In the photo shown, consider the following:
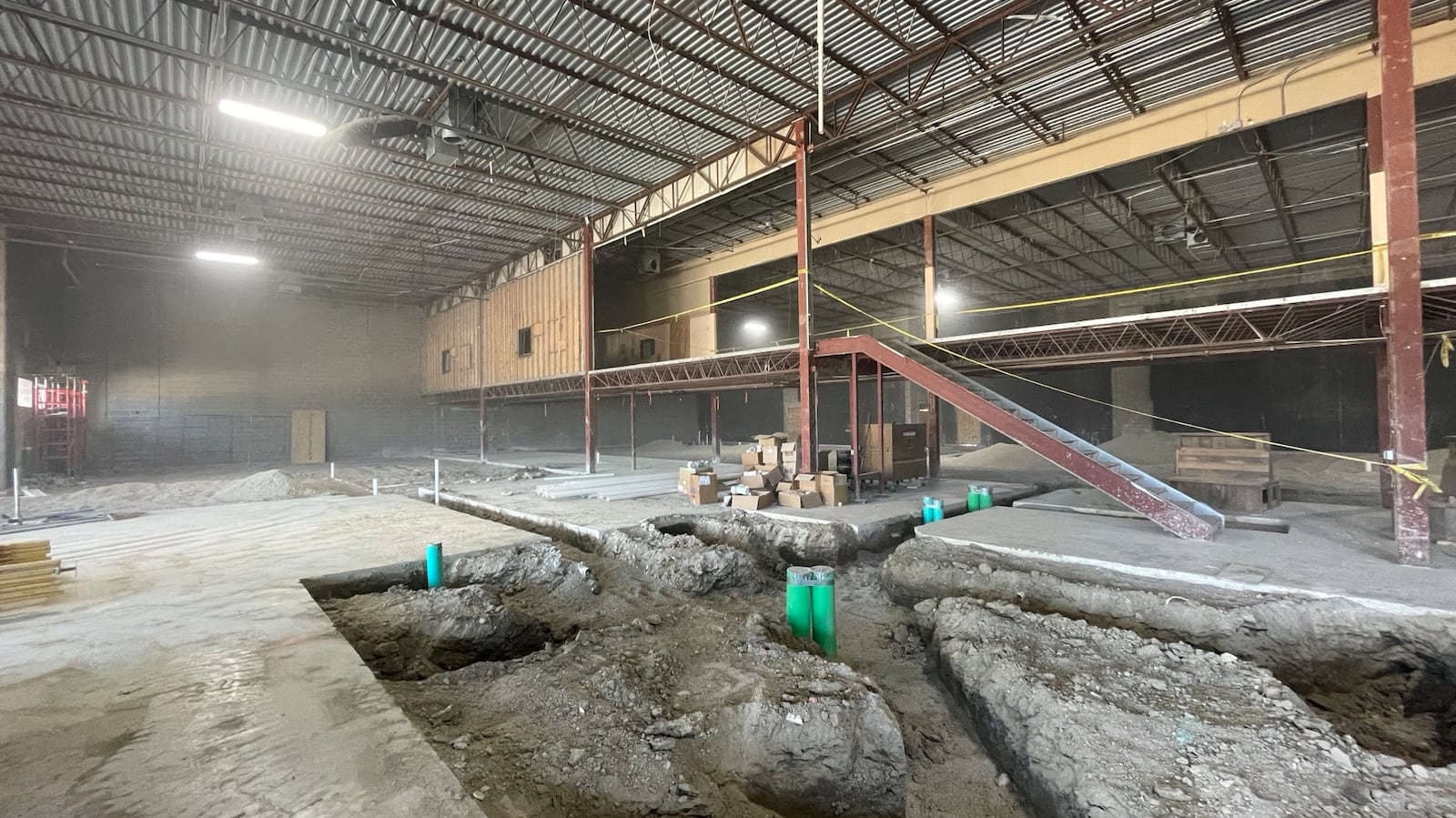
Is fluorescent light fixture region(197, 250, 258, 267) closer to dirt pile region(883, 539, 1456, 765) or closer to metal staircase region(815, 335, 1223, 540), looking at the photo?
metal staircase region(815, 335, 1223, 540)

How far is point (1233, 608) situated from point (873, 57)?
8924 mm

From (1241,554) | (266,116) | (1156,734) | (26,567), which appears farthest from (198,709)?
(1241,554)

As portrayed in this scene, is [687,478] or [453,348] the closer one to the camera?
[687,478]

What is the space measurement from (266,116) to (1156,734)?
11906 millimetres

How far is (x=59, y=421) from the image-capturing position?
17797 mm

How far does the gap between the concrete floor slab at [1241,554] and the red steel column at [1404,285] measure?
52cm

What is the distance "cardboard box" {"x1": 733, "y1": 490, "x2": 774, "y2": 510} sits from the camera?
9906 mm

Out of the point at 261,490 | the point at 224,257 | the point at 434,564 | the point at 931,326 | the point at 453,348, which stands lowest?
the point at 434,564

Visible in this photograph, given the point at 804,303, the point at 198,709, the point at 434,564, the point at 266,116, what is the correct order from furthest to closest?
1. the point at 804,303
2. the point at 266,116
3. the point at 434,564
4. the point at 198,709

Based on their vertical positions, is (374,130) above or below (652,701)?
above

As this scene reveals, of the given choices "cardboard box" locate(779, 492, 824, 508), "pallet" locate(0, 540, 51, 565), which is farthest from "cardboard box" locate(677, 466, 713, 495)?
"pallet" locate(0, 540, 51, 565)

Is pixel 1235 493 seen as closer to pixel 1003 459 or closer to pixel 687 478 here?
pixel 1003 459

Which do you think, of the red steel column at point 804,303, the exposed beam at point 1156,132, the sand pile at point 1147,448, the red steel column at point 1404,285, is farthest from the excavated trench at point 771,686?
the sand pile at point 1147,448

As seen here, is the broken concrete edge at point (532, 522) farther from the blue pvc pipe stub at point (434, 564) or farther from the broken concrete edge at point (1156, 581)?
the broken concrete edge at point (1156, 581)
